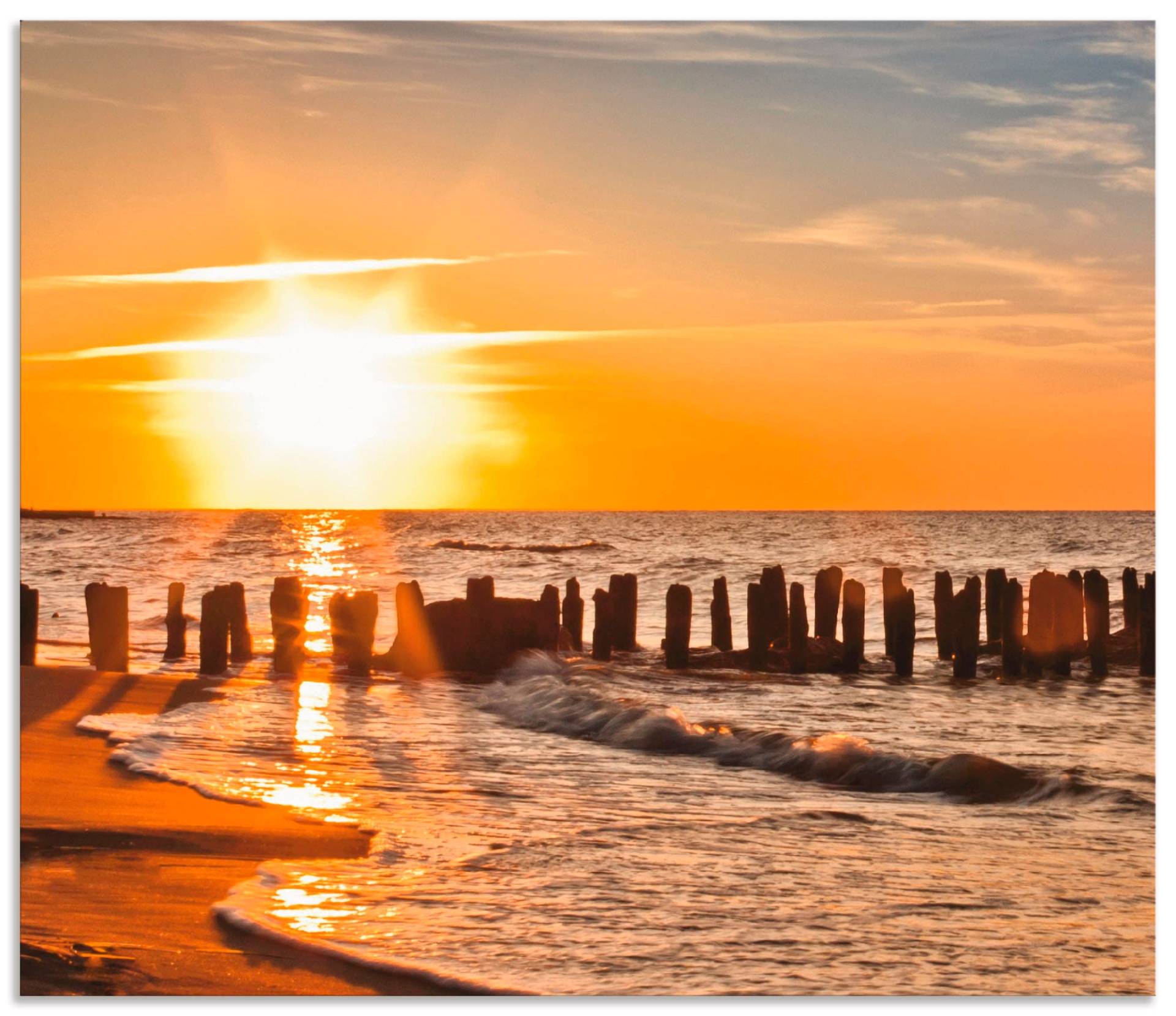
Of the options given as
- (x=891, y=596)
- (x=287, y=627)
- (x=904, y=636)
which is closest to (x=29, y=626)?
(x=287, y=627)

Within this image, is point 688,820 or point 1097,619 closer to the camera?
point 688,820

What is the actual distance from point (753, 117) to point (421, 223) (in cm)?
195

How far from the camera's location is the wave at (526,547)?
2089 inches

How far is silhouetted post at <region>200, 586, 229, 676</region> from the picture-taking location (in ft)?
45.1

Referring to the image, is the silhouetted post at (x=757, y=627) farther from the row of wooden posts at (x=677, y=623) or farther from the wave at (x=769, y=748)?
the wave at (x=769, y=748)

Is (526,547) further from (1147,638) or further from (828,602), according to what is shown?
(1147,638)

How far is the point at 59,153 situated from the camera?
6.96 meters

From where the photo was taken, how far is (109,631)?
13.1 meters

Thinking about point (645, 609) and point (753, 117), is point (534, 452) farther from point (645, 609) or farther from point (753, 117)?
point (645, 609)

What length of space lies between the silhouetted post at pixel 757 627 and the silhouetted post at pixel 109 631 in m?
7.50

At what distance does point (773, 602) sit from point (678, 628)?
4.58ft

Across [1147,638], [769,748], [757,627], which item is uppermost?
[757,627]

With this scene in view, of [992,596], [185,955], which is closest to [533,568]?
[992,596]

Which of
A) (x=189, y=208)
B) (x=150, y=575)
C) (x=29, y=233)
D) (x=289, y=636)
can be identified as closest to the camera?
(x=29, y=233)
